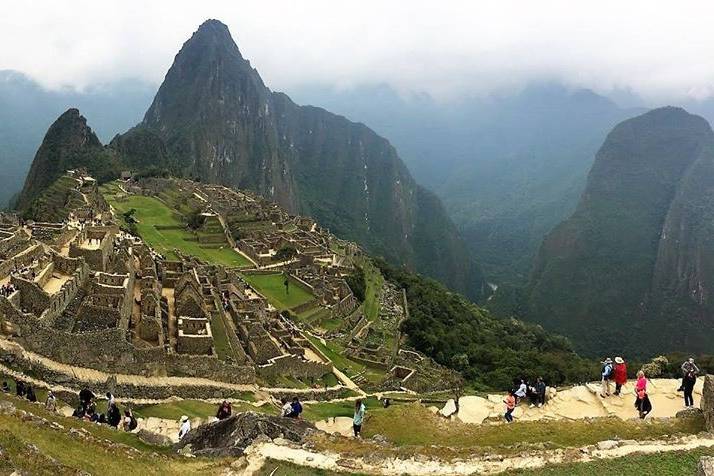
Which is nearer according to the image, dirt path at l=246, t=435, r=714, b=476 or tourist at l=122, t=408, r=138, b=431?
dirt path at l=246, t=435, r=714, b=476

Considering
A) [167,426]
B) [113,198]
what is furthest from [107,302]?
[113,198]

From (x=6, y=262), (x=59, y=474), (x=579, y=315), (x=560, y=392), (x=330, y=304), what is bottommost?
(x=579, y=315)

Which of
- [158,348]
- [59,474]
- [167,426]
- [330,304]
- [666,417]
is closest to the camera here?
[59,474]

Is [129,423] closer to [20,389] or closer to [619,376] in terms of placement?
[20,389]

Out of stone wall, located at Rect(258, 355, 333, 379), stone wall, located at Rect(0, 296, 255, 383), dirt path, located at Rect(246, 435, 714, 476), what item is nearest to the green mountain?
stone wall, located at Rect(258, 355, 333, 379)

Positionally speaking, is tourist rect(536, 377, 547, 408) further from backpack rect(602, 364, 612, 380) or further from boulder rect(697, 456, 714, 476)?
boulder rect(697, 456, 714, 476)

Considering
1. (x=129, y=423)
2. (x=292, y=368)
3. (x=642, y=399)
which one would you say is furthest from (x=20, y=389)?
(x=642, y=399)

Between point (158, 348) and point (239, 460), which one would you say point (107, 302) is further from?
point (239, 460)
